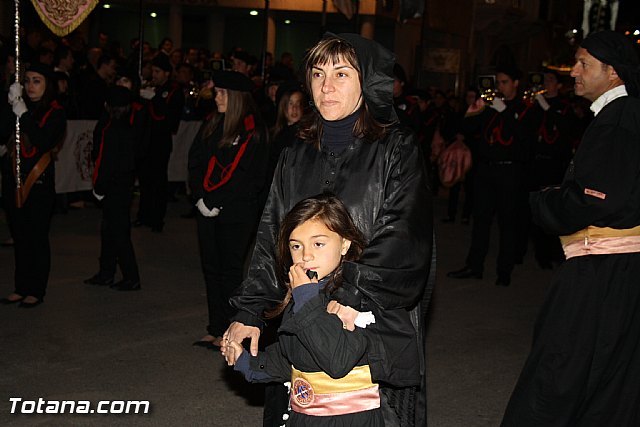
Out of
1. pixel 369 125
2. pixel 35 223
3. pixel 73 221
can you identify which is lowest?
pixel 73 221

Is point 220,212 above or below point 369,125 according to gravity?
below

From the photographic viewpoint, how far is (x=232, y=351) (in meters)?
3.62

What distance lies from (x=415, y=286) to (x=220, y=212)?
143 inches

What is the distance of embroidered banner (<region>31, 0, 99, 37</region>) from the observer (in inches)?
351

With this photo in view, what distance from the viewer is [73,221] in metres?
12.7

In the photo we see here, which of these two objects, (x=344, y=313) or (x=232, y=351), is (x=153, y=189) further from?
(x=344, y=313)

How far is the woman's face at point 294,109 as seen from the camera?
26.8 ft

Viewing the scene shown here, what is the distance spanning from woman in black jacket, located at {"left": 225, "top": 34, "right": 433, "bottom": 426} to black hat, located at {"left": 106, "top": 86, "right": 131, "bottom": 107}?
504 cm

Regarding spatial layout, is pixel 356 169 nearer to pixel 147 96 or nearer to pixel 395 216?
pixel 395 216

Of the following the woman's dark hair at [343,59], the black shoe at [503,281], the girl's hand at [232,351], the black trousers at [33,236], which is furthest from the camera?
the black shoe at [503,281]

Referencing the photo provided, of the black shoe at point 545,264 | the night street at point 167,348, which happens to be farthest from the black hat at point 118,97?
the black shoe at point 545,264

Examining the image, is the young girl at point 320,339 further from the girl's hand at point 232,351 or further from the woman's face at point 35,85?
the woman's face at point 35,85

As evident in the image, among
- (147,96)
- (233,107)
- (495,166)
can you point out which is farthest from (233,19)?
(233,107)

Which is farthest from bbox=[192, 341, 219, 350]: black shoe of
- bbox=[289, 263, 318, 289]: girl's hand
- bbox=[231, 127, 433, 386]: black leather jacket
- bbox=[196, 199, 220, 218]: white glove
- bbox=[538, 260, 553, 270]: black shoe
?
bbox=[538, 260, 553, 270]: black shoe
